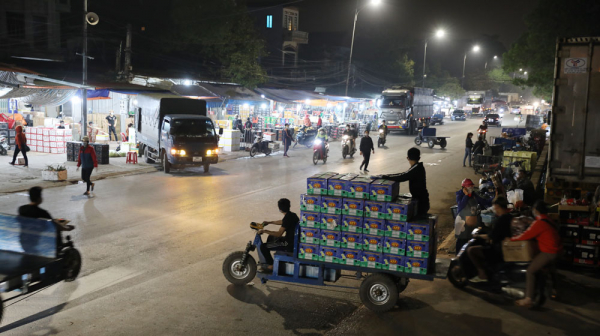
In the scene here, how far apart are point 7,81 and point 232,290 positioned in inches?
761

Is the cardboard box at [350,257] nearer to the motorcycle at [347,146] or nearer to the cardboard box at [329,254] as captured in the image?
the cardboard box at [329,254]

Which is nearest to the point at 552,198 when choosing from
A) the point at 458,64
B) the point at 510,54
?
the point at 510,54

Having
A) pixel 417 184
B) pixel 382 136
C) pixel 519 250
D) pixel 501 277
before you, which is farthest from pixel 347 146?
pixel 519 250

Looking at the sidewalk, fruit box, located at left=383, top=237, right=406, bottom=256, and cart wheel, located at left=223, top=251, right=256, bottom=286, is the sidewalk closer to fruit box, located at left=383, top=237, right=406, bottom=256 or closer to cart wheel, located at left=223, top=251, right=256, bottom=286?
cart wheel, located at left=223, top=251, right=256, bottom=286

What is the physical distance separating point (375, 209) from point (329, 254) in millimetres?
953

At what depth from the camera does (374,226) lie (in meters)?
7.51

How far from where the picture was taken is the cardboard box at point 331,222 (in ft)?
25.2

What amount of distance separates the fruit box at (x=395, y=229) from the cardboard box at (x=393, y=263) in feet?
0.98

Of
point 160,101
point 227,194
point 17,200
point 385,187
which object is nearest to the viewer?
point 385,187

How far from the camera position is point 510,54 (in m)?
29.4

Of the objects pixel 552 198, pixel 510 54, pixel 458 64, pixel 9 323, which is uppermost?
pixel 458 64

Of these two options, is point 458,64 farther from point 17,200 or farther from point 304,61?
point 17,200

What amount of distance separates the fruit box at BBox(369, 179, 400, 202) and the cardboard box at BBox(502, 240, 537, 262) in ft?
6.19

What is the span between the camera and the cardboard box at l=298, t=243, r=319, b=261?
7.77 meters
